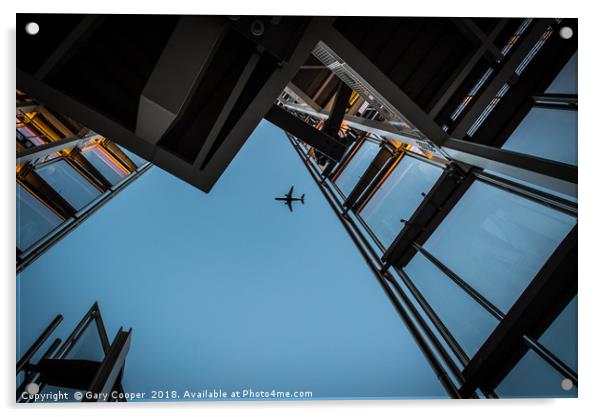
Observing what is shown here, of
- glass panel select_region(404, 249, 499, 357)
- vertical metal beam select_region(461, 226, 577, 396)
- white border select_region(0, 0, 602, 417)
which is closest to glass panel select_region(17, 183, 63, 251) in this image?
white border select_region(0, 0, 602, 417)

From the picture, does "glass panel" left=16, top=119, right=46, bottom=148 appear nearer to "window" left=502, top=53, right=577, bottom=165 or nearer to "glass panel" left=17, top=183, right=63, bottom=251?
"glass panel" left=17, top=183, right=63, bottom=251

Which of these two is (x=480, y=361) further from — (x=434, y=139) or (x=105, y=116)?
(x=105, y=116)

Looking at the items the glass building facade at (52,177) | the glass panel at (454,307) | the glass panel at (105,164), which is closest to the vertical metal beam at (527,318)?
the glass panel at (454,307)

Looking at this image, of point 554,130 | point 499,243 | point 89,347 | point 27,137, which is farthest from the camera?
point 27,137

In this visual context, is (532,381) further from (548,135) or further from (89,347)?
(89,347)

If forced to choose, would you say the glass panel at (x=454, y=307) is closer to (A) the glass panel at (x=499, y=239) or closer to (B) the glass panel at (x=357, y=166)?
(A) the glass panel at (x=499, y=239)
